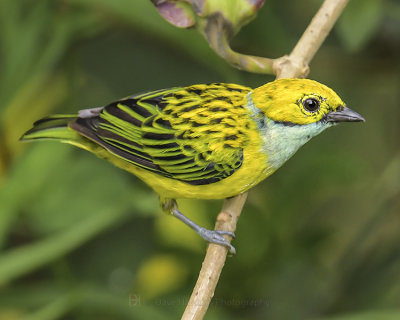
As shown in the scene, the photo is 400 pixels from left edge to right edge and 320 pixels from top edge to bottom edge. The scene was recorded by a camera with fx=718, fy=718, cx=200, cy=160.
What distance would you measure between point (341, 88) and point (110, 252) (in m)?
1.60

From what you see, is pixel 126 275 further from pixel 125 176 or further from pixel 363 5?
pixel 363 5

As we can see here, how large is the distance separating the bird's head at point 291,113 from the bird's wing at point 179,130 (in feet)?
0.31

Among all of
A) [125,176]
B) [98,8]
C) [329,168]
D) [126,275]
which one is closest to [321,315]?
[329,168]

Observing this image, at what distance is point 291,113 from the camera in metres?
2.53

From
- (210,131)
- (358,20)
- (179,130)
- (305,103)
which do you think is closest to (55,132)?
(179,130)

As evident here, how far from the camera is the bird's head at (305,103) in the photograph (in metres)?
2.48

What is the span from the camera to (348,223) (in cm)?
452

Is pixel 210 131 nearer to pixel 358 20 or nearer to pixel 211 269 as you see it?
pixel 211 269

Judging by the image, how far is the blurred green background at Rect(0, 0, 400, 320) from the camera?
337 cm

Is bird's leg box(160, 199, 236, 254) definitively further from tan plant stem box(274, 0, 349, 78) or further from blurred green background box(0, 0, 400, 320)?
tan plant stem box(274, 0, 349, 78)

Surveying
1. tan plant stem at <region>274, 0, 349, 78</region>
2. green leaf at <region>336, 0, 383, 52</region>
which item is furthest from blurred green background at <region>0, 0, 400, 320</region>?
tan plant stem at <region>274, 0, 349, 78</region>

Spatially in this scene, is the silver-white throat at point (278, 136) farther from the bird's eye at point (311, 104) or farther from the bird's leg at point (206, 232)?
the bird's leg at point (206, 232)

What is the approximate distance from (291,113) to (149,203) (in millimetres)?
1093

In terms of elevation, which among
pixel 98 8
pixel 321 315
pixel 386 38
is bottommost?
pixel 321 315
